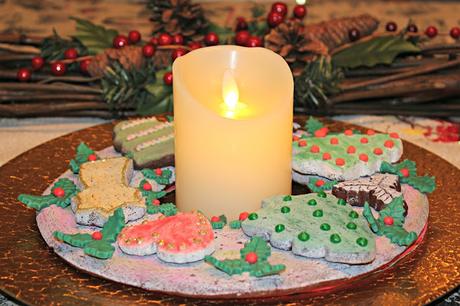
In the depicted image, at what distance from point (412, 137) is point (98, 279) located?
21.6 inches

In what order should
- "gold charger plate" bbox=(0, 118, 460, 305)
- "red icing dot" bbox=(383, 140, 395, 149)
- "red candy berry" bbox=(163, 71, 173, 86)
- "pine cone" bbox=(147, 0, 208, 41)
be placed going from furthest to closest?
"pine cone" bbox=(147, 0, 208, 41)
"red candy berry" bbox=(163, 71, 173, 86)
"red icing dot" bbox=(383, 140, 395, 149)
"gold charger plate" bbox=(0, 118, 460, 305)

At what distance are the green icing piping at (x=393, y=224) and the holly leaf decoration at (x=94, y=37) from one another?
51 centimetres

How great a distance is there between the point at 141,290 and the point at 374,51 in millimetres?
568

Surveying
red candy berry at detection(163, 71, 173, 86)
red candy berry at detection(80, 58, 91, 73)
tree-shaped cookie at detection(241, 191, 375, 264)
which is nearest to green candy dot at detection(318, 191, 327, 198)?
tree-shaped cookie at detection(241, 191, 375, 264)

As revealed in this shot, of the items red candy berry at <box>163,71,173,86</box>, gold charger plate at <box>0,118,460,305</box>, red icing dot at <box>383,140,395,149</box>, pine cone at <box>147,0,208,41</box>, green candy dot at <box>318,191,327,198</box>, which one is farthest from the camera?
pine cone at <box>147,0,208,41</box>

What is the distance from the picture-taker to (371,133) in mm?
820

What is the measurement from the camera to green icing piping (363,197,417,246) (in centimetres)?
61

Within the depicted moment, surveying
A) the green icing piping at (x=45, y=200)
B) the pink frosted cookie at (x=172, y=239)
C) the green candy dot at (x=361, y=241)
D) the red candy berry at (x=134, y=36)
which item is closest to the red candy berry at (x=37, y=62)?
the red candy berry at (x=134, y=36)

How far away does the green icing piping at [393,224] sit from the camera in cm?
61

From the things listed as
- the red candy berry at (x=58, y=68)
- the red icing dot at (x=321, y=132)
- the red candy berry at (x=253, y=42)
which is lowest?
the red icing dot at (x=321, y=132)

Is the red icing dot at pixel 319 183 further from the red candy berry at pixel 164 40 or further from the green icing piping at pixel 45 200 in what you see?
the red candy berry at pixel 164 40

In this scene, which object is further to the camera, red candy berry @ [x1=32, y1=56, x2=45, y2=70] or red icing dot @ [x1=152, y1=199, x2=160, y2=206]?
red candy berry @ [x1=32, y1=56, x2=45, y2=70]

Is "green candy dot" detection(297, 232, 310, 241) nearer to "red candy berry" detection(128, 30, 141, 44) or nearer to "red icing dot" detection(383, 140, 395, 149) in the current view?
"red icing dot" detection(383, 140, 395, 149)

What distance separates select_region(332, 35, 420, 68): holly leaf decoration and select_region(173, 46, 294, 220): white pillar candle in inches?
13.8
